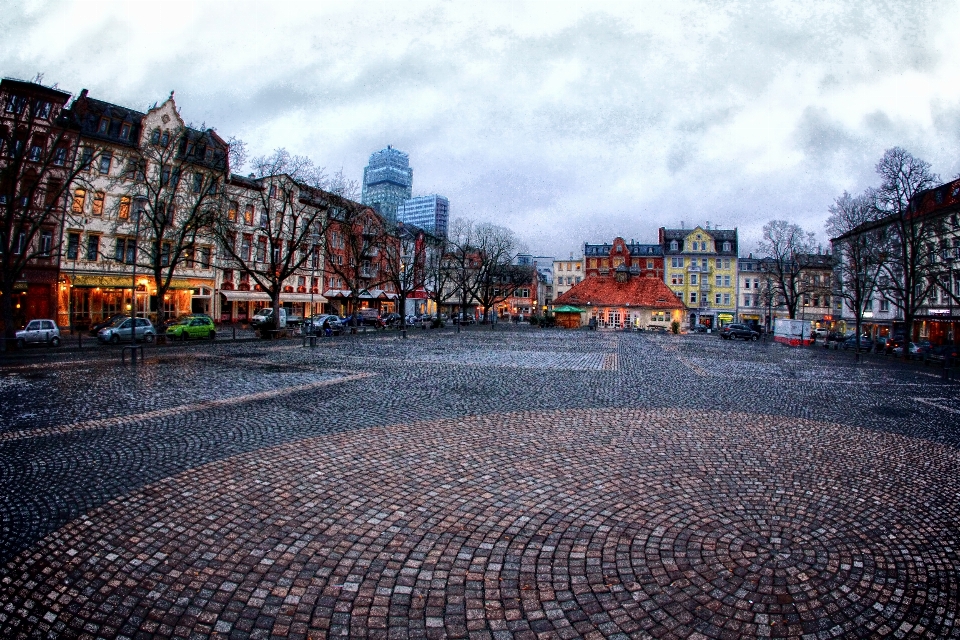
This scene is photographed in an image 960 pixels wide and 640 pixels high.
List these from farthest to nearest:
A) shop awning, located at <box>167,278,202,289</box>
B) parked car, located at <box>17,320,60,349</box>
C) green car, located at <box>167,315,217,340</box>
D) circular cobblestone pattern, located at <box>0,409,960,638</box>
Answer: shop awning, located at <box>167,278,202,289</box> → green car, located at <box>167,315,217,340</box> → parked car, located at <box>17,320,60,349</box> → circular cobblestone pattern, located at <box>0,409,960,638</box>

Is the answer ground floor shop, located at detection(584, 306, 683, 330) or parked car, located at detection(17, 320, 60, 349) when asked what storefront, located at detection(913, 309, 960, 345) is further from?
parked car, located at detection(17, 320, 60, 349)

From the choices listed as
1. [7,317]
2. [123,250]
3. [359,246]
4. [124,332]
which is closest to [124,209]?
[123,250]

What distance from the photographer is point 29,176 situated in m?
35.6

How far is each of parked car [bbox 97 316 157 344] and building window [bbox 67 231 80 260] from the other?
13.6 m

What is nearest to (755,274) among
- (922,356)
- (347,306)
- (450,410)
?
(922,356)

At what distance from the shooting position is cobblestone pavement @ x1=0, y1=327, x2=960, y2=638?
3980 mm

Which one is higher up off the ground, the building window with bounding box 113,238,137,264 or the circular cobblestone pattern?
the building window with bounding box 113,238,137,264

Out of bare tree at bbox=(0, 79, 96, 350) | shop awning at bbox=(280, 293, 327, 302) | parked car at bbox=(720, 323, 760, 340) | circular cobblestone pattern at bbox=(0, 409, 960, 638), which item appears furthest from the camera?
shop awning at bbox=(280, 293, 327, 302)

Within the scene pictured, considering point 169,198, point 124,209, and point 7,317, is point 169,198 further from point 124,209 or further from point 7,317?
point 124,209

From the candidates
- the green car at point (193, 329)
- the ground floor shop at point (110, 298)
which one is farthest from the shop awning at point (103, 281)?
the green car at point (193, 329)

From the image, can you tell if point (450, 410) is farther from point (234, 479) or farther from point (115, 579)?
point (115, 579)

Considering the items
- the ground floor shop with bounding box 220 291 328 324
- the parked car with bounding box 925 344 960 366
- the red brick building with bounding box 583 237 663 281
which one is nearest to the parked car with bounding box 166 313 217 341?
the ground floor shop with bounding box 220 291 328 324

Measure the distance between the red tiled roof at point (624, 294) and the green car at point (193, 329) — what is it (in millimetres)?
52115

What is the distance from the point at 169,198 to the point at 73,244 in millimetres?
14690
